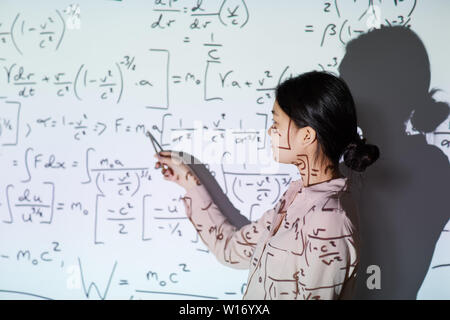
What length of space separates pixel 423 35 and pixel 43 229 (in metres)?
1.20

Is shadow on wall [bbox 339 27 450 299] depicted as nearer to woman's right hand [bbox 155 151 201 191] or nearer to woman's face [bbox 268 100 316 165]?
woman's face [bbox 268 100 316 165]

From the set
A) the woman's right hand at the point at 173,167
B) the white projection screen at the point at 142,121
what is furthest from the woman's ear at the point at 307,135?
the woman's right hand at the point at 173,167

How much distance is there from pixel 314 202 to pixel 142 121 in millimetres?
556

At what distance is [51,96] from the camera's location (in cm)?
116

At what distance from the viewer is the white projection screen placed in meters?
1.08

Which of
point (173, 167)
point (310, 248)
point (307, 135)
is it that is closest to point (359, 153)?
point (307, 135)

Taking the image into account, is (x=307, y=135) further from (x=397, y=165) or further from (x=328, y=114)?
(x=397, y=165)

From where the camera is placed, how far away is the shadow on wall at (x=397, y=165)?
1.07 meters

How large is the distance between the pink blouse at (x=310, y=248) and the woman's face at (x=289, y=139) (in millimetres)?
76

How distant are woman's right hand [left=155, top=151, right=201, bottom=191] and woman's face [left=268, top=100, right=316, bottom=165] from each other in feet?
0.98

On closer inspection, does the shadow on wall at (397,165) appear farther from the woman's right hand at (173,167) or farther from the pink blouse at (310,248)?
Result: the woman's right hand at (173,167)

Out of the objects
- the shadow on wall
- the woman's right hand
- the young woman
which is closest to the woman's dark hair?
the young woman

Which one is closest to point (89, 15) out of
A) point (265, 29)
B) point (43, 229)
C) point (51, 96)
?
point (51, 96)
